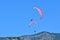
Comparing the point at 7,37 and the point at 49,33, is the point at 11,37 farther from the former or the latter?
the point at 49,33

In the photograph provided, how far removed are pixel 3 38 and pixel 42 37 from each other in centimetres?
1295

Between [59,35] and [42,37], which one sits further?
[59,35]

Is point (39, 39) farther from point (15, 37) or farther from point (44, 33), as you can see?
point (15, 37)

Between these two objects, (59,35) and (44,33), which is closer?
(44,33)

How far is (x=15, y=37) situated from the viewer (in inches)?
3127

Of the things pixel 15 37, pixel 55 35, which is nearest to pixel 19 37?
pixel 15 37

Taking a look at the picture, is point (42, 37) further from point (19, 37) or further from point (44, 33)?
point (19, 37)

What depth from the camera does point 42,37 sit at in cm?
7962

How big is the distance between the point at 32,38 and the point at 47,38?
5.00 m

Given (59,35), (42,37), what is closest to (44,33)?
(42,37)

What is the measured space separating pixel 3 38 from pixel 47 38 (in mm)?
14640

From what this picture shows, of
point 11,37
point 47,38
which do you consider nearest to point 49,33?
point 47,38

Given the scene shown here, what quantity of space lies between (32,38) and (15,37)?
5705 mm

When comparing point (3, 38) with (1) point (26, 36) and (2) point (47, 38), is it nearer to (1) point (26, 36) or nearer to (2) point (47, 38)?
(1) point (26, 36)
